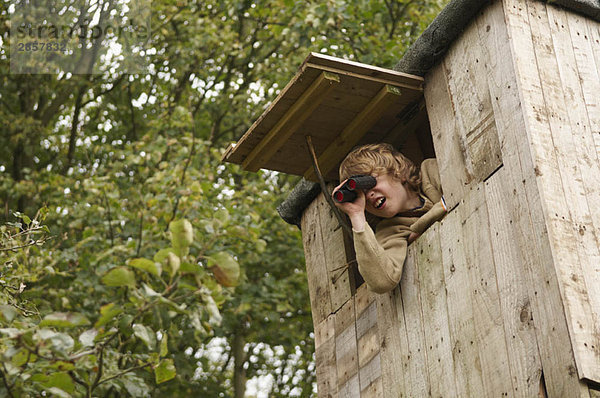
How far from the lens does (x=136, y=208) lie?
9.62 metres

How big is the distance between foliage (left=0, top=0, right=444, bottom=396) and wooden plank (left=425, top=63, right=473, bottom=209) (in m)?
3.69

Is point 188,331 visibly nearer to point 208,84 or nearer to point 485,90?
point 208,84

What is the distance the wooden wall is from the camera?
3244 mm

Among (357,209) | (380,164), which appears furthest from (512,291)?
(380,164)

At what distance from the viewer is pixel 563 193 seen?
3523 mm

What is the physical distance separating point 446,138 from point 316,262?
1.52 metres

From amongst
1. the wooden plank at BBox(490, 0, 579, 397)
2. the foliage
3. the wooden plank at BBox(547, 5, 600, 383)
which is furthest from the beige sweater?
the foliage

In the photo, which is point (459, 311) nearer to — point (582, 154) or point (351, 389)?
point (582, 154)

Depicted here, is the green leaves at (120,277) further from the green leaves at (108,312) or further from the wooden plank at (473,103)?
the wooden plank at (473,103)

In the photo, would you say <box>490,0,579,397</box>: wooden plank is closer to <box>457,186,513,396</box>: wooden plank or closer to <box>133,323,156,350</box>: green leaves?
<box>457,186,513,396</box>: wooden plank

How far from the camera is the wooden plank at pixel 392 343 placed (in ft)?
13.4


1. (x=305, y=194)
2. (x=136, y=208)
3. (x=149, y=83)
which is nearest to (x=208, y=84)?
(x=149, y=83)

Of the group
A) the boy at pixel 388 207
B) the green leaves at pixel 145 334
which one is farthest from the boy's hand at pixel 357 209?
the green leaves at pixel 145 334

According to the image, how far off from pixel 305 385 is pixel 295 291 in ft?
7.85
